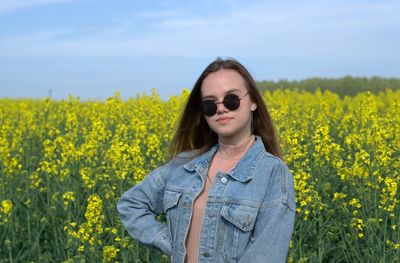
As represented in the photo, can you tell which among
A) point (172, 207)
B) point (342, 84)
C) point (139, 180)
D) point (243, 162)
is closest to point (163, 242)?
point (172, 207)

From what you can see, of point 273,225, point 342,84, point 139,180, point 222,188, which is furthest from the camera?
point 342,84

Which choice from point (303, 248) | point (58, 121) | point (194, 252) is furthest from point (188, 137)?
point (58, 121)

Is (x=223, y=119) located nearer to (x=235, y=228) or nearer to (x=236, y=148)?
(x=236, y=148)

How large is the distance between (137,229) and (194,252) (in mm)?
268

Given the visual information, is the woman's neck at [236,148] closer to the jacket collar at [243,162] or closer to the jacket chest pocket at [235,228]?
the jacket collar at [243,162]

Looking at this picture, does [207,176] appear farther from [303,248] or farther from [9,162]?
[9,162]

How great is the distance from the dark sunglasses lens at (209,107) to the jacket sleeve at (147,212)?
0.35 meters

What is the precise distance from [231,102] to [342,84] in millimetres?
23883

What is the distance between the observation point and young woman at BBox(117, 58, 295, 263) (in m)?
2.44

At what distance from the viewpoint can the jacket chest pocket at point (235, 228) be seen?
2439 millimetres

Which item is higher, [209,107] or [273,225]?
[209,107]

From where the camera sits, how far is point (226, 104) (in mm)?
2584

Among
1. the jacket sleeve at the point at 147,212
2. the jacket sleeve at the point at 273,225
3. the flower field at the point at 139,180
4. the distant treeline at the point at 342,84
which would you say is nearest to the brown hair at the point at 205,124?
the jacket sleeve at the point at 147,212

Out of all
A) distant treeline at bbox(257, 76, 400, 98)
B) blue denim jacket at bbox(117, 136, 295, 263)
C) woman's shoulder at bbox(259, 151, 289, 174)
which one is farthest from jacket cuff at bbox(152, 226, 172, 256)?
distant treeline at bbox(257, 76, 400, 98)
